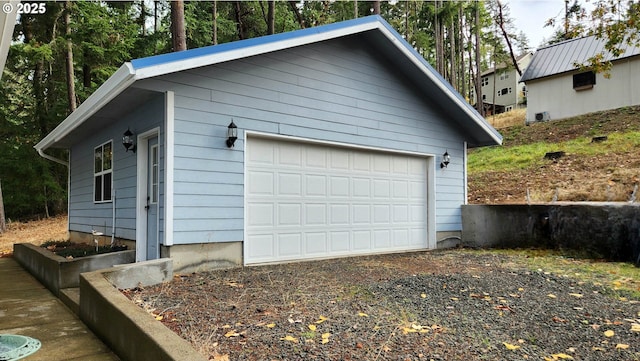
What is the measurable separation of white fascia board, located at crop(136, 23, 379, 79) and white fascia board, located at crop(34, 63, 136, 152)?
0.68ft

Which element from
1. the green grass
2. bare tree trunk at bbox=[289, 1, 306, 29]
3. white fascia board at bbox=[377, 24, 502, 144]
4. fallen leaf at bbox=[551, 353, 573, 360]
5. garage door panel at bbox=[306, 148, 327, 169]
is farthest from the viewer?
bare tree trunk at bbox=[289, 1, 306, 29]

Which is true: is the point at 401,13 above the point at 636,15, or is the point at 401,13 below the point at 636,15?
above

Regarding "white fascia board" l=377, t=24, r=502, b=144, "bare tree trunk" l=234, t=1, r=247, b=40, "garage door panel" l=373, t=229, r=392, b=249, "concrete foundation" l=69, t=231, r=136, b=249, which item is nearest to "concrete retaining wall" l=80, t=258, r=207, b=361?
"concrete foundation" l=69, t=231, r=136, b=249

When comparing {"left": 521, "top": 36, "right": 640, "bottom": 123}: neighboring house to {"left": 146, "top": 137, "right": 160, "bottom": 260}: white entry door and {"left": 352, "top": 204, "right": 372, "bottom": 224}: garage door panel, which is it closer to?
{"left": 352, "top": 204, "right": 372, "bottom": 224}: garage door panel

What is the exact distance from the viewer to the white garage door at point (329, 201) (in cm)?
602

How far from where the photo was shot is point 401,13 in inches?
987

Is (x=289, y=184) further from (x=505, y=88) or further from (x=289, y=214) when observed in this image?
(x=505, y=88)

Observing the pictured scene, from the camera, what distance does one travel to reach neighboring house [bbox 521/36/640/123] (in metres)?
16.2

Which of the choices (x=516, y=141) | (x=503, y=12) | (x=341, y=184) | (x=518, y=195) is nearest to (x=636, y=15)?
(x=518, y=195)

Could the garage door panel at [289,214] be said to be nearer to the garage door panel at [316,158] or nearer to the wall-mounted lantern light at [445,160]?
the garage door panel at [316,158]

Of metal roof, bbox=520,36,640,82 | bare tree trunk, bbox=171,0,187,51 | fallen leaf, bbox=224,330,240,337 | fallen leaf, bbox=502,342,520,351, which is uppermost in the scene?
metal roof, bbox=520,36,640,82

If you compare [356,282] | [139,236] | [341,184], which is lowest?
[356,282]

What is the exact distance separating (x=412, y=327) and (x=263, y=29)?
18336 millimetres

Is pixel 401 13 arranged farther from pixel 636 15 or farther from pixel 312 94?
pixel 312 94
